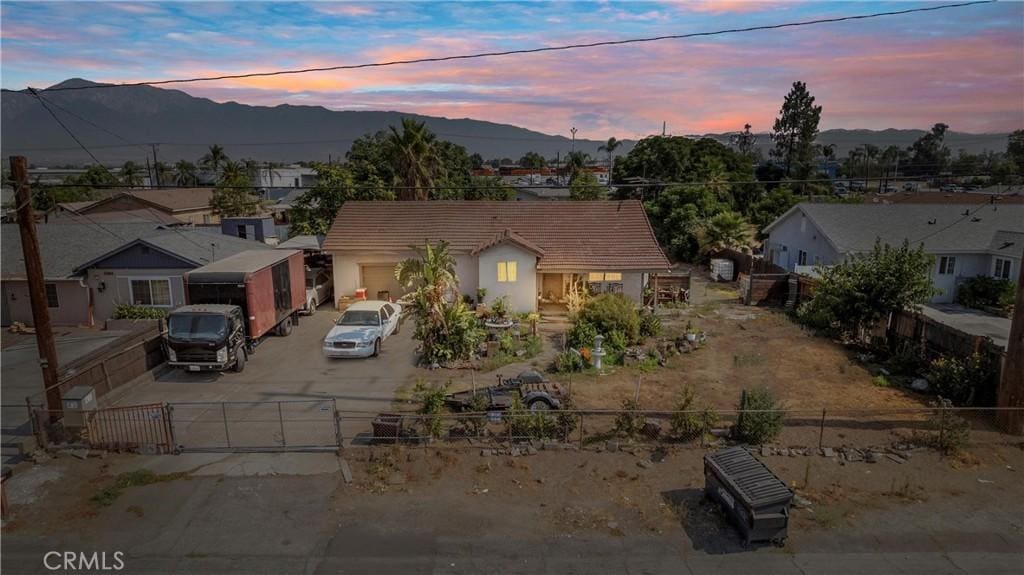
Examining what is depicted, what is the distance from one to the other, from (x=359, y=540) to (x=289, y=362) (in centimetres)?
1150

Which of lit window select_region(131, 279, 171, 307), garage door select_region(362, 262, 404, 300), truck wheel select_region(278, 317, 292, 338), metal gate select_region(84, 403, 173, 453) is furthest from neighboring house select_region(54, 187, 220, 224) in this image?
metal gate select_region(84, 403, 173, 453)

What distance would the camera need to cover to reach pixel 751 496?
376 inches

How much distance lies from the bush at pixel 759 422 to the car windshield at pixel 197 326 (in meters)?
15.3

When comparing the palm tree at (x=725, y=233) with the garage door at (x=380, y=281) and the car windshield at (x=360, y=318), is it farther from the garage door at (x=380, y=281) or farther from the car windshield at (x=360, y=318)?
the car windshield at (x=360, y=318)

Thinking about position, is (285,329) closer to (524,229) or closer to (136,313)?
(136,313)

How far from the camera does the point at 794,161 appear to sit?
8381cm

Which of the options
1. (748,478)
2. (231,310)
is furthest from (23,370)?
(748,478)

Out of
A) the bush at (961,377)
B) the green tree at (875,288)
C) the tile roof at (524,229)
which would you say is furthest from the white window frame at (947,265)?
the bush at (961,377)

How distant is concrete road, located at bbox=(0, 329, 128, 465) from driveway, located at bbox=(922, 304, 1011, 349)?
2855cm

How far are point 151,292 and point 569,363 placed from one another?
17521 millimetres

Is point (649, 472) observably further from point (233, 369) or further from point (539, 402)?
point (233, 369)

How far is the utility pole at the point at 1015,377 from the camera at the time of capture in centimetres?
1402

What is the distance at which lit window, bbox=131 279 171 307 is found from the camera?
23516 millimetres

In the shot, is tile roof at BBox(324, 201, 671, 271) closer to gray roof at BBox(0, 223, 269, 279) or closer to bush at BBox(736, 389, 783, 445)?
gray roof at BBox(0, 223, 269, 279)
